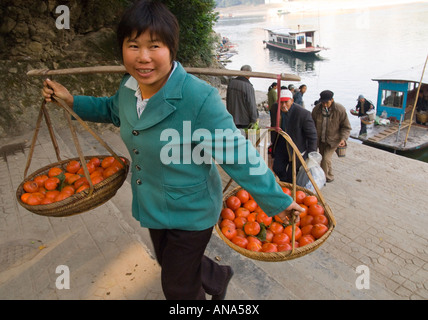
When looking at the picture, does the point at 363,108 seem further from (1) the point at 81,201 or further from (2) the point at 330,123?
(1) the point at 81,201

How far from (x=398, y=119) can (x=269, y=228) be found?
1238 cm

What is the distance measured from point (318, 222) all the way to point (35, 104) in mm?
5635

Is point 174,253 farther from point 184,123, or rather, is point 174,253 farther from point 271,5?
point 271,5

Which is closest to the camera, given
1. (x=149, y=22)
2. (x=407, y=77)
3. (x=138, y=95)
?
(x=149, y=22)

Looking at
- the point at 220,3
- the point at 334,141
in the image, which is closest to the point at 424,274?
the point at 334,141

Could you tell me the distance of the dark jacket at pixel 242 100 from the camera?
537cm

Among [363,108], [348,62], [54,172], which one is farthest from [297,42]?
[54,172]

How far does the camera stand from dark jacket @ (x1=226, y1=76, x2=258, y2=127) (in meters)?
5.37

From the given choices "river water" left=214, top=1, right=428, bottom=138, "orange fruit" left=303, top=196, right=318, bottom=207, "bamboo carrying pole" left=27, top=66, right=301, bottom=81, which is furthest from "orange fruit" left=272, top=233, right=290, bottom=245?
"river water" left=214, top=1, right=428, bottom=138

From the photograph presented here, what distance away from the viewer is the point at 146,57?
1.29m

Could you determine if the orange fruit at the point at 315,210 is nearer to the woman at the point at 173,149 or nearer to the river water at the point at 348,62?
the woman at the point at 173,149

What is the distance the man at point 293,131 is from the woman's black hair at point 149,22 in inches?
114

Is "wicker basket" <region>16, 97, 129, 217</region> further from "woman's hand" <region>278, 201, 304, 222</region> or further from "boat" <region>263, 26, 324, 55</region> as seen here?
"boat" <region>263, 26, 324, 55</region>

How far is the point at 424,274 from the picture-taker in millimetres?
3646
